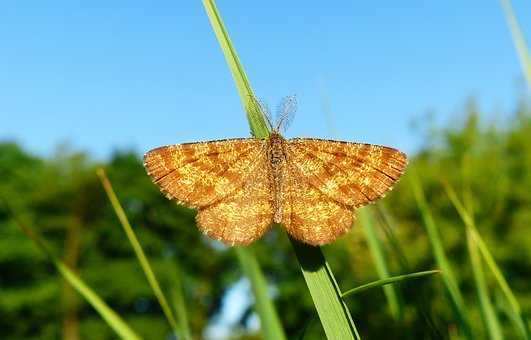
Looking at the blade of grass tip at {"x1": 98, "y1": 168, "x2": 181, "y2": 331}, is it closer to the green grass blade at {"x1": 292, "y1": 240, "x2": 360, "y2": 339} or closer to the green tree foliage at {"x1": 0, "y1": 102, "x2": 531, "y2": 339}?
the green grass blade at {"x1": 292, "y1": 240, "x2": 360, "y2": 339}

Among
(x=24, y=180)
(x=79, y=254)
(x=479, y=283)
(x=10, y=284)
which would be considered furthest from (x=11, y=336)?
(x=479, y=283)

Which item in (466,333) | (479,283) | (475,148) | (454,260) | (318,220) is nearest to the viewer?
(318,220)

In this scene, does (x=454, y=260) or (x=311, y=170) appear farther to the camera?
(x=454, y=260)

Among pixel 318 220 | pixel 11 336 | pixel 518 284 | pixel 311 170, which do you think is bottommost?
pixel 518 284

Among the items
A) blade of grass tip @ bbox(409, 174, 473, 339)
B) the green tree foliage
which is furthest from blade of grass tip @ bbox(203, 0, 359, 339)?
the green tree foliage

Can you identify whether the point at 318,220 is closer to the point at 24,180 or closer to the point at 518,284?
the point at 518,284

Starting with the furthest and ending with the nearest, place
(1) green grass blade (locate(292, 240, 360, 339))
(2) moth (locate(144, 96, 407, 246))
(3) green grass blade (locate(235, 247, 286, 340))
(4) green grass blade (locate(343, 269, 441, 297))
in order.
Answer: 1. (2) moth (locate(144, 96, 407, 246))
2. (3) green grass blade (locate(235, 247, 286, 340))
3. (1) green grass blade (locate(292, 240, 360, 339))
4. (4) green grass blade (locate(343, 269, 441, 297))

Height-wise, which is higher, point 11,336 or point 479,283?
point 479,283
